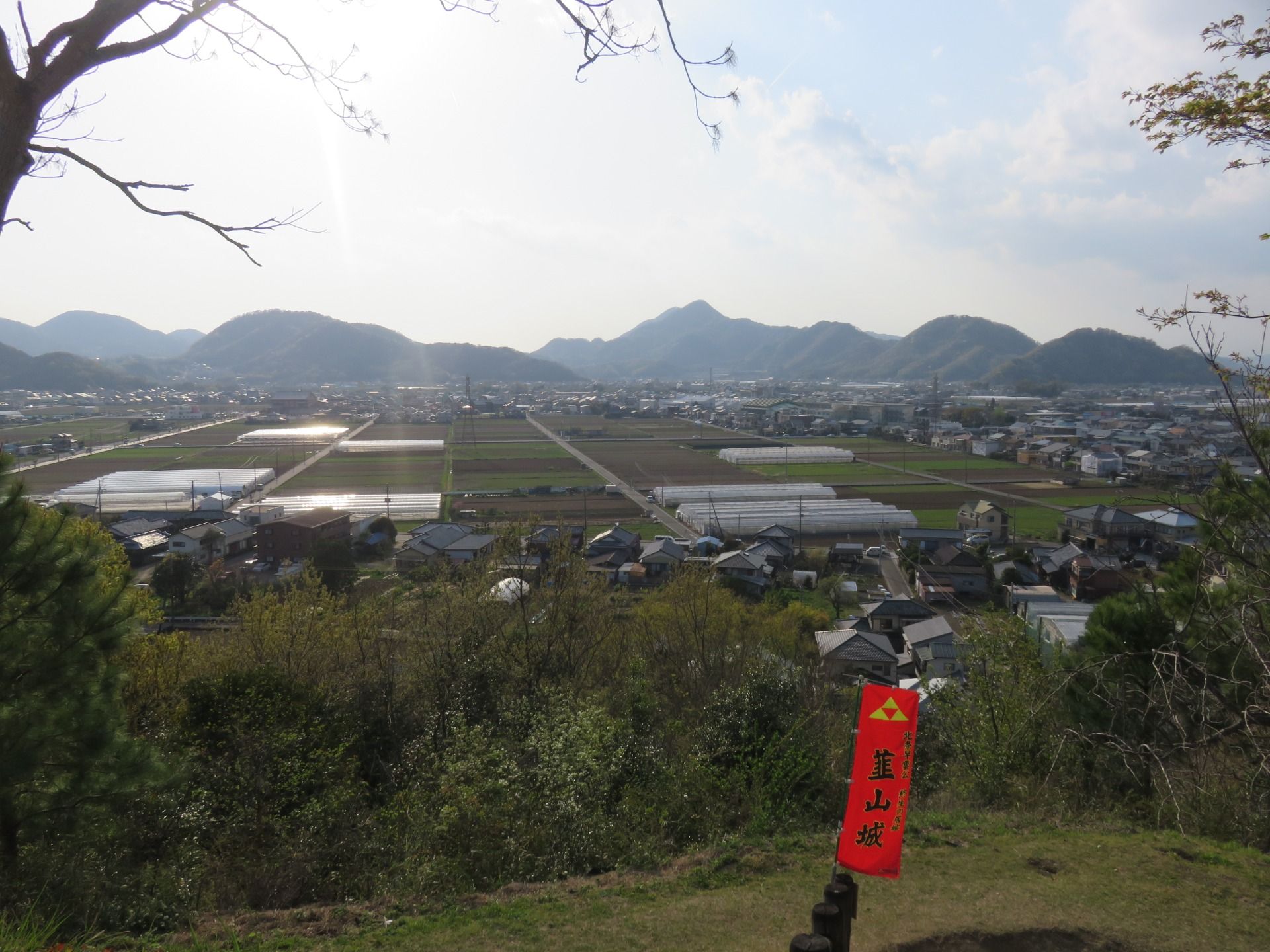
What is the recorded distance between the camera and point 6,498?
2795 mm

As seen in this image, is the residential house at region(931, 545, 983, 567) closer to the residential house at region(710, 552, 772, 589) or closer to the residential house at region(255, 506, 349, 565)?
the residential house at region(710, 552, 772, 589)

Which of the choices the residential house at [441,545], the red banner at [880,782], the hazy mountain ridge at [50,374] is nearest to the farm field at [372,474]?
the residential house at [441,545]

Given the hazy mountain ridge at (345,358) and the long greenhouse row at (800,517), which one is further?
the hazy mountain ridge at (345,358)

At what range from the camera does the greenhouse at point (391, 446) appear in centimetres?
3438

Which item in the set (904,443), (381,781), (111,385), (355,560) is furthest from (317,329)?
(381,781)

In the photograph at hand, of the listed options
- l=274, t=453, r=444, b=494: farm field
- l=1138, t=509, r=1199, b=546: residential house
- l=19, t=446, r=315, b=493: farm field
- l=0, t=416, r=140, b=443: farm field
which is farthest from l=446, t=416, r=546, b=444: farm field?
l=1138, t=509, r=1199, b=546: residential house

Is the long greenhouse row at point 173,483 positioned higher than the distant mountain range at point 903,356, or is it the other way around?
the distant mountain range at point 903,356

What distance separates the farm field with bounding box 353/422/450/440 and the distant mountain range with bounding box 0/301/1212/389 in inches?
1530

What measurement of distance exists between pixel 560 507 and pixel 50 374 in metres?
68.5

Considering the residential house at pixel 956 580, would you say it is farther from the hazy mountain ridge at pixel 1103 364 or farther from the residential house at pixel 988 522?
the hazy mountain ridge at pixel 1103 364

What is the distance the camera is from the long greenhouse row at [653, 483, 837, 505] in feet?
75.0

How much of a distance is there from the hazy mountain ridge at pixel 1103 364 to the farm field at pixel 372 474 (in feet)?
260

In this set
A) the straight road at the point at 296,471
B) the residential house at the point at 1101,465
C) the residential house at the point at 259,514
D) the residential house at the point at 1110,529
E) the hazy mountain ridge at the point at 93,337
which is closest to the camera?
the residential house at the point at 1110,529

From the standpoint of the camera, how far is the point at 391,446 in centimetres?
3612
